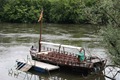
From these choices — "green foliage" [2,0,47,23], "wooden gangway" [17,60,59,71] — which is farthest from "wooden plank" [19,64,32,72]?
"green foliage" [2,0,47,23]

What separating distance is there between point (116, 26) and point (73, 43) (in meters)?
26.5

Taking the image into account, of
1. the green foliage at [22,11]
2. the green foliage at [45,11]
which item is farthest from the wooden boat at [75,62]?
the green foliage at [22,11]

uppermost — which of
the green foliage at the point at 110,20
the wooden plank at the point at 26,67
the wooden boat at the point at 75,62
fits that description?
the green foliage at the point at 110,20

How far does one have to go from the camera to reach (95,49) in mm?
35875

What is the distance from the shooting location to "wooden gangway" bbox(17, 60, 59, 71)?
26.2m

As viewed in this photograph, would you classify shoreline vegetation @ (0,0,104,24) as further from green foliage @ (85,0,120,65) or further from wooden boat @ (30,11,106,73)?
green foliage @ (85,0,120,65)

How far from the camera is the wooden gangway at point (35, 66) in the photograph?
2616 cm

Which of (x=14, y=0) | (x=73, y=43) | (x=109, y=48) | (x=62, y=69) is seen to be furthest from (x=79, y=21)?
(x=109, y=48)

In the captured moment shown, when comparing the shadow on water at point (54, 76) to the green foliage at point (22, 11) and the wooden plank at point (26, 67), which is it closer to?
the wooden plank at point (26, 67)

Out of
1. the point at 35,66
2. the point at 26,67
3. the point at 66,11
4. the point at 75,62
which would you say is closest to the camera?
the point at 75,62

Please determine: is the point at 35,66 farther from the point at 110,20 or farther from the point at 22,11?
the point at 22,11

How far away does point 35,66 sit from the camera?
87.8ft

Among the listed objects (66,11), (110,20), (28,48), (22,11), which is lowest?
(28,48)

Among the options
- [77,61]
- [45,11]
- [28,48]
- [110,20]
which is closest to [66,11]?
[45,11]
